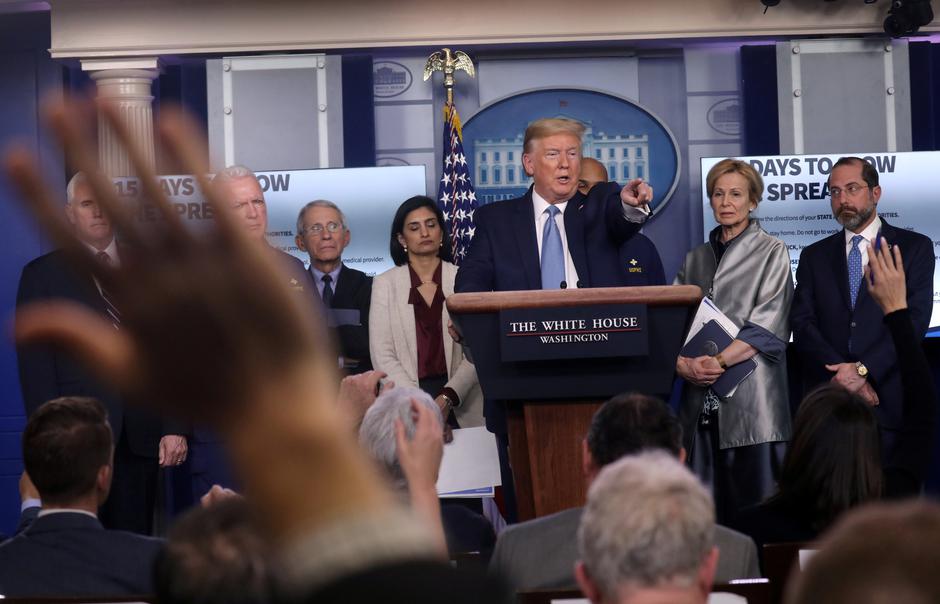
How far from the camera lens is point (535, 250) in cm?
407

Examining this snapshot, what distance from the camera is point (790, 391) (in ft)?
19.9

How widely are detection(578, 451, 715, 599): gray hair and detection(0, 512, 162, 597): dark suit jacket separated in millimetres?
1170

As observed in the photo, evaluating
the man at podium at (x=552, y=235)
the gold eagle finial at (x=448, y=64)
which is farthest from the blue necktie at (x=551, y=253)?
the gold eagle finial at (x=448, y=64)

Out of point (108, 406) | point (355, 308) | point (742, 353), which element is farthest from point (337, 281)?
point (742, 353)

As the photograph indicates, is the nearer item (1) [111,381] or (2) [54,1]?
(1) [111,381]

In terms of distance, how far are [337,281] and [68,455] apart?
2.91m

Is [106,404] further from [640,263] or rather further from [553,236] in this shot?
[640,263]

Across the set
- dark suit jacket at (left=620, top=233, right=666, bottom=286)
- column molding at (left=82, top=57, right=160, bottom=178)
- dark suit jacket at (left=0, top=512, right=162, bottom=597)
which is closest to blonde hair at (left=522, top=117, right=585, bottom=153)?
dark suit jacket at (left=620, top=233, right=666, bottom=286)

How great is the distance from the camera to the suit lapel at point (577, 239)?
159 inches

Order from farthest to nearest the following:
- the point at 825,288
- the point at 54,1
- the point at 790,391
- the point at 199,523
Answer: the point at 54,1
the point at 790,391
the point at 825,288
the point at 199,523

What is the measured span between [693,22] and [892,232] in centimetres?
238

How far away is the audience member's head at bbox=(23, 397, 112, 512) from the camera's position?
2533 mm

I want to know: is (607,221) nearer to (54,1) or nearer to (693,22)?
(693,22)

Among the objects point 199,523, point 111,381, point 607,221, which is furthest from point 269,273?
point 607,221
